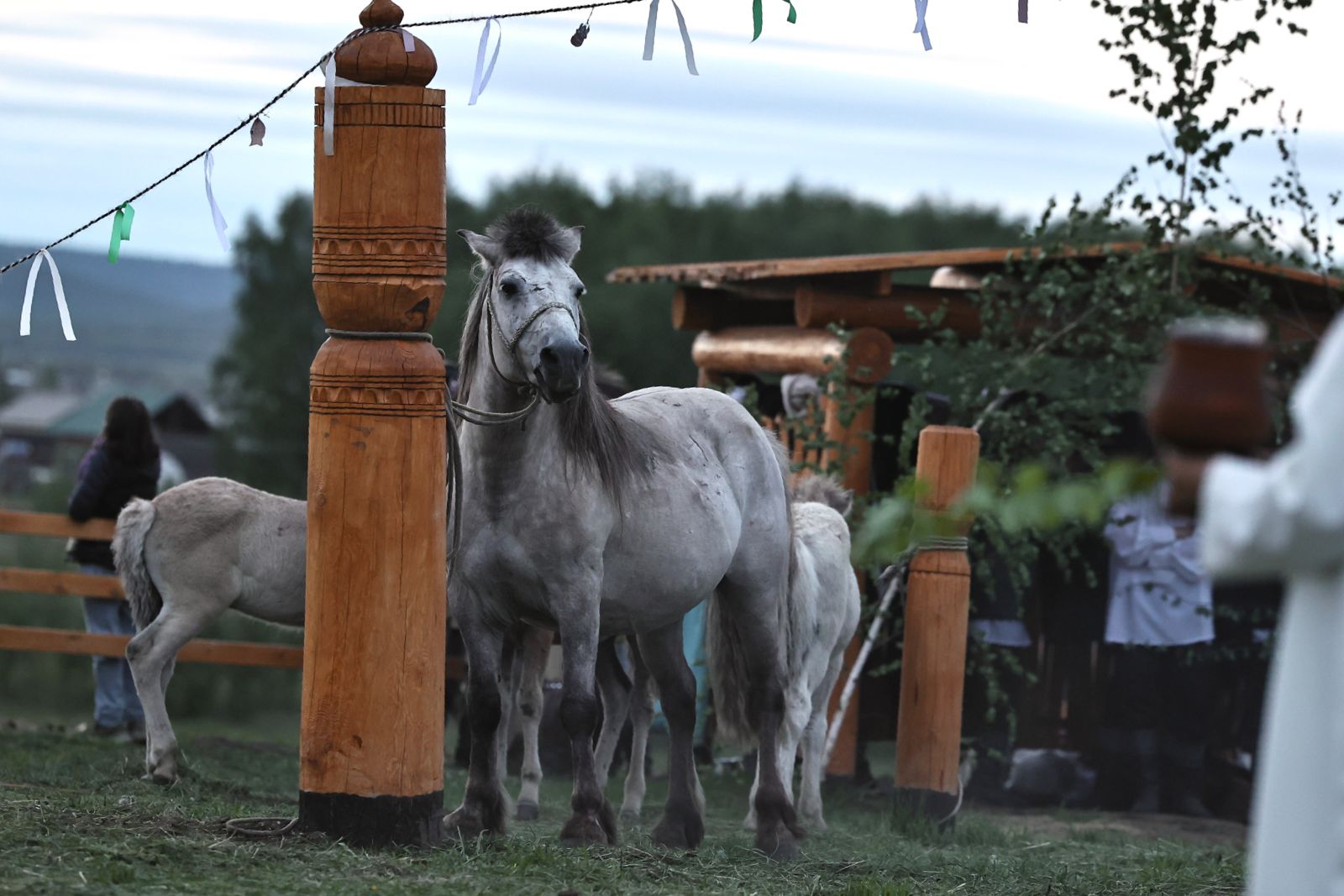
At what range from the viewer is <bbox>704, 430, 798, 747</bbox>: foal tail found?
22.6ft

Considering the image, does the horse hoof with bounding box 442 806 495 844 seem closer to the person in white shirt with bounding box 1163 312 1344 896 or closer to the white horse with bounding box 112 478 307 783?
the white horse with bounding box 112 478 307 783

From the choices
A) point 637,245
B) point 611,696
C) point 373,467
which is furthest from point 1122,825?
point 637,245

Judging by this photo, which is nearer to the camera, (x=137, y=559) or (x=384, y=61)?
(x=384, y=61)

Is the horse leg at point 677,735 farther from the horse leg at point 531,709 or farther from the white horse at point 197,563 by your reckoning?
the white horse at point 197,563

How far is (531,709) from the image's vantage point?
7816mm

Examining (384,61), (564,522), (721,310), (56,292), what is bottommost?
(564,522)

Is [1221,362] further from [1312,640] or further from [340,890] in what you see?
[340,890]

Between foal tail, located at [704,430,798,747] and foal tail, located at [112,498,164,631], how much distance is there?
270cm

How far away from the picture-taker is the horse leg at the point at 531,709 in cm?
751

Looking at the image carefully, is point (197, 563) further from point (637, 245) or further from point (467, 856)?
point (637, 245)

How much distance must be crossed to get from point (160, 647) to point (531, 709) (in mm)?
1748

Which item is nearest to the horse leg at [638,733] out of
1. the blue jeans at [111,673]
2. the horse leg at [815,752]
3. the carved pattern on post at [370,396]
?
the horse leg at [815,752]

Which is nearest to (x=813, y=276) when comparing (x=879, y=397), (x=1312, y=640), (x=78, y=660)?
(x=879, y=397)

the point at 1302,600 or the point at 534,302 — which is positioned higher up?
the point at 534,302
